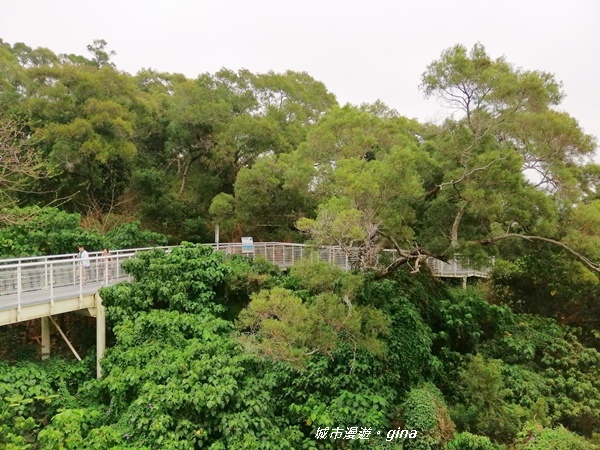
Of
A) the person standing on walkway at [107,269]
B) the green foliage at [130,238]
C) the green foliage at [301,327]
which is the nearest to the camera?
the green foliage at [301,327]

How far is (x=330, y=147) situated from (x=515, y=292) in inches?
391

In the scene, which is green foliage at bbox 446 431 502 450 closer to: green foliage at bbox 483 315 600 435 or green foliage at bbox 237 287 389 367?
green foliage at bbox 237 287 389 367

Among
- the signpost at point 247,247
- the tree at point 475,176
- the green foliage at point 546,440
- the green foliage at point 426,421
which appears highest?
the tree at point 475,176

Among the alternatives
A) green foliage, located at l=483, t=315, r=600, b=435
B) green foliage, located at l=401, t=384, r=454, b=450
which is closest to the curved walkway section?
green foliage, located at l=401, t=384, r=454, b=450

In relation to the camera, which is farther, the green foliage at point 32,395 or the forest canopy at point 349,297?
the forest canopy at point 349,297

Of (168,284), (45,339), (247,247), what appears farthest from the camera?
(247,247)

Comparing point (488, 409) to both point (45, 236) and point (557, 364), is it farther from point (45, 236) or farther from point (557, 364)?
point (45, 236)

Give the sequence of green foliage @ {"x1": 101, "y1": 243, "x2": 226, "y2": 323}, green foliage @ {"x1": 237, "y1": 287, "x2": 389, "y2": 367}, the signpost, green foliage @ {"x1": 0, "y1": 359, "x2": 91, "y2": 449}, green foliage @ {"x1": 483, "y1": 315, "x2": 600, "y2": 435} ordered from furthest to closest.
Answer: the signpost, green foliage @ {"x1": 483, "y1": 315, "x2": 600, "y2": 435}, green foliage @ {"x1": 101, "y1": 243, "x2": 226, "y2": 323}, green foliage @ {"x1": 237, "y1": 287, "x2": 389, "y2": 367}, green foliage @ {"x1": 0, "y1": 359, "x2": 91, "y2": 449}

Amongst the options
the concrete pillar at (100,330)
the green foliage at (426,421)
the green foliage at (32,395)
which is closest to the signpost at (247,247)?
the concrete pillar at (100,330)

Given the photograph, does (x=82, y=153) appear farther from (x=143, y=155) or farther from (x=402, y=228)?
(x=402, y=228)

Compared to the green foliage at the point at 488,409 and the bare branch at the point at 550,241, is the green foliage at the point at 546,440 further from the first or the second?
the bare branch at the point at 550,241

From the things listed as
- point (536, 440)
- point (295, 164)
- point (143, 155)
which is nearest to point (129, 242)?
point (295, 164)

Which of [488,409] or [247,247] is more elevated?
[247,247]

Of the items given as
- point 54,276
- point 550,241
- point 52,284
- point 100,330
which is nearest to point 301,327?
point 100,330
